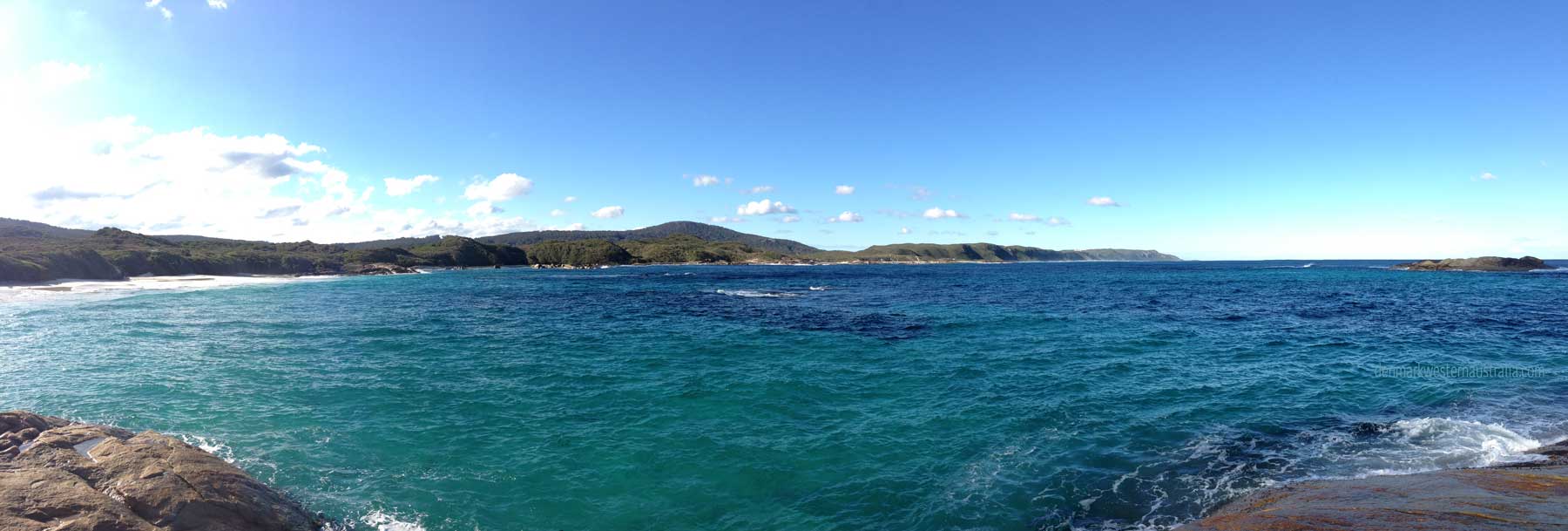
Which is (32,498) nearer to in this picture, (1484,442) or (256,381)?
(256,381)

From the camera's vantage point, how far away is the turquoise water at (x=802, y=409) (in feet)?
38.4

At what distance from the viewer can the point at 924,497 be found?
11.7m

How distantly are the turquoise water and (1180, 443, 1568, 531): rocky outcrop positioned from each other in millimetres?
1058

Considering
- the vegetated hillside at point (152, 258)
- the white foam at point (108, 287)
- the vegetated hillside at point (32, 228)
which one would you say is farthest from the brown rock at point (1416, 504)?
the vegetated hillside at point (32, 228)

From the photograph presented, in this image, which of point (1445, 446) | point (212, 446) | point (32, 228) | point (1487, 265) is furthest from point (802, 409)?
point (32, 228)

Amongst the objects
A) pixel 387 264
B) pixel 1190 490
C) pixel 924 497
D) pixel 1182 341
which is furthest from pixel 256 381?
pixel 387 264

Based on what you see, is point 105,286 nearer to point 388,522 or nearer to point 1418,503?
point 388,522

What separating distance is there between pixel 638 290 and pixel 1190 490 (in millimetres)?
65949

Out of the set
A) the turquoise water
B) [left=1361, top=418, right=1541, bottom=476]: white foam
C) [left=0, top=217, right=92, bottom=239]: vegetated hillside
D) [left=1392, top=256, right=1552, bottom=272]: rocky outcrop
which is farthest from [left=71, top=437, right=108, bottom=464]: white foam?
[left=0, top=217, right=92, bottom=239]: vegetated hillside

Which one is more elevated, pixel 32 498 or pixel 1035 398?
pixel 32 498

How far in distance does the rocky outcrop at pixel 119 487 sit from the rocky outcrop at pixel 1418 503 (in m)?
15.3

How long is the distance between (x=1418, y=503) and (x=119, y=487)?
2014 cm

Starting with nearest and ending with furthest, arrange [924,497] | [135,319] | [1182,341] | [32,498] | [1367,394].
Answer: [32,498] → [924,497] → [1367,394] → [1182,341] → [135,319]

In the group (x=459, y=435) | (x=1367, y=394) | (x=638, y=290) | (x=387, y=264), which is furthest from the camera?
(x=387, y=264)
